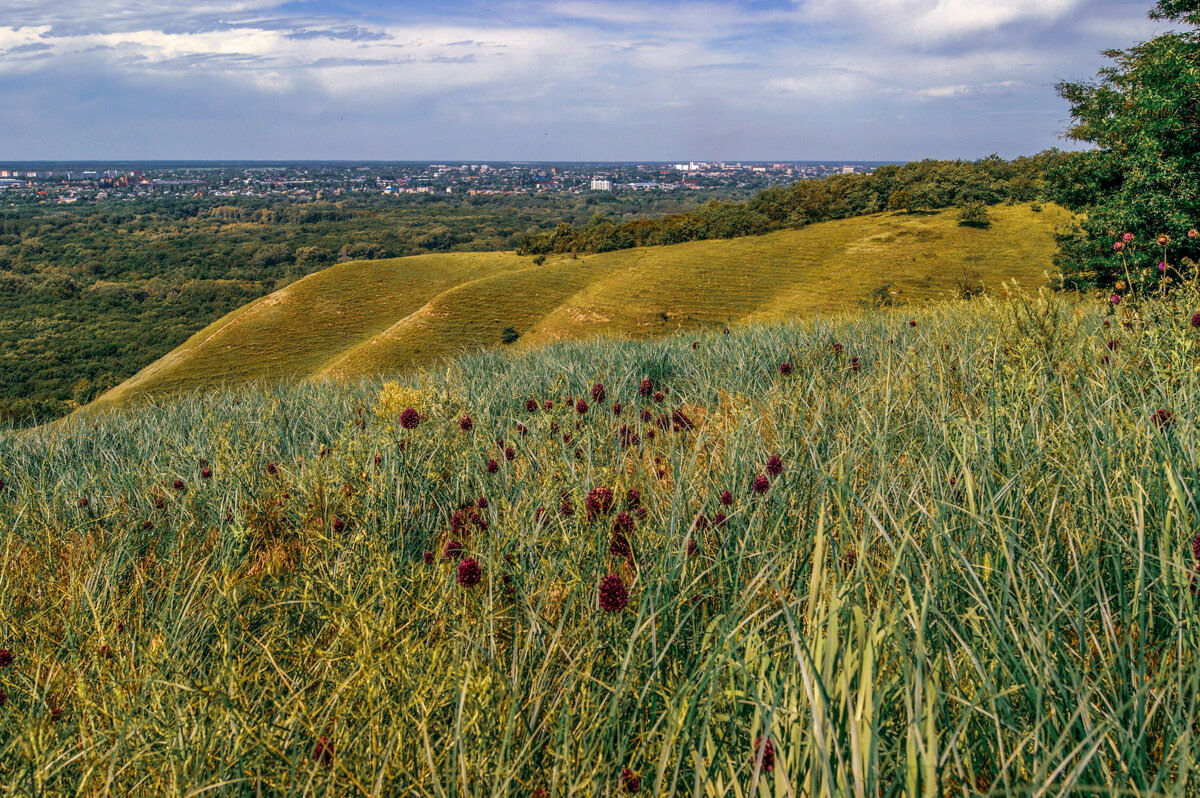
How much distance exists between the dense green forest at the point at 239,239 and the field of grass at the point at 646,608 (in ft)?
25.8

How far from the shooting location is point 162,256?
Result: 120 m

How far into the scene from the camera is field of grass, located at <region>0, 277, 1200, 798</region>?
45.9 inches

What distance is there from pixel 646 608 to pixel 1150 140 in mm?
23912

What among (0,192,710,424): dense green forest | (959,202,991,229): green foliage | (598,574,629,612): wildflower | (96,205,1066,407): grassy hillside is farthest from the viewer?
(0,192,710,424): dense green forest

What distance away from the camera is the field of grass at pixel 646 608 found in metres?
1.17

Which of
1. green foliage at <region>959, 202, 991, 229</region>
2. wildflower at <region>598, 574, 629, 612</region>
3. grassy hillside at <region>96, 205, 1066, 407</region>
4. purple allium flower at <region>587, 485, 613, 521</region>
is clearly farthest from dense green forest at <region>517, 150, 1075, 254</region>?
wildflower at <region>598, 574, 629, 612</region>

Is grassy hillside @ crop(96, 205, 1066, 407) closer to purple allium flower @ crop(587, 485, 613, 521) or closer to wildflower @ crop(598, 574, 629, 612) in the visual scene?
purple allium flower @ crop(587, 485, 613, 521)

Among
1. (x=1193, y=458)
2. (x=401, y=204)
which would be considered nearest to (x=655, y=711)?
(x=1193, y=458)

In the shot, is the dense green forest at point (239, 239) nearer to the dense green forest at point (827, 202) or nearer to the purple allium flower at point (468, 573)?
the dense green forest at point (827, 202)

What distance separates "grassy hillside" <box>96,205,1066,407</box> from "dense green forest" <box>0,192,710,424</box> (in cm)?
1180

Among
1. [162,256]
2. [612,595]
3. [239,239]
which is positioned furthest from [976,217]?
[239,239]

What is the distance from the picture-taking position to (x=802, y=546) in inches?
75.2

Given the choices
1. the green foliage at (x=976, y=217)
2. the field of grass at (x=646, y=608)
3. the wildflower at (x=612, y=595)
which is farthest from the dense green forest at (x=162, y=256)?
the green foliage at (x=976, y=217)

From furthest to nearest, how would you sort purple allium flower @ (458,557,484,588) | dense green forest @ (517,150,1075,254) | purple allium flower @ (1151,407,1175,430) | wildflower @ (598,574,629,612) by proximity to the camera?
dense green forest @ (517,150,1075,254) → purple allium flower @ (1151,407,1175,430) → purple allium flower @ (458,557,484,588) → wildflower @ (598,574,629,612)
